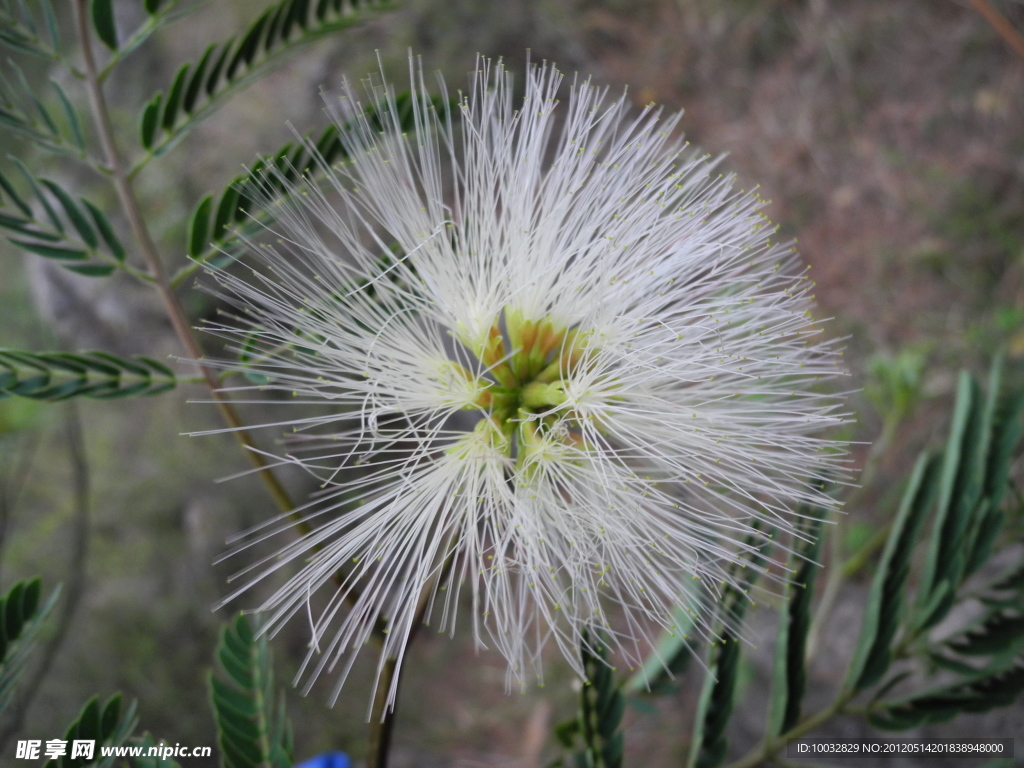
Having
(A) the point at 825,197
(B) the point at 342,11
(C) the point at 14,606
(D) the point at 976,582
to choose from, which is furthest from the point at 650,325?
(A) the point at 825,197

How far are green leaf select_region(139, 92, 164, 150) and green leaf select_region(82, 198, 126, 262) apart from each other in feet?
0.42

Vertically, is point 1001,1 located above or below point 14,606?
above

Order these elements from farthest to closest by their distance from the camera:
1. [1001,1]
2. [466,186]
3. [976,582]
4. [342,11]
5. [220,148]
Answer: [220,148] → [1001,1] → [976,582] → [342,11] → [466,186]

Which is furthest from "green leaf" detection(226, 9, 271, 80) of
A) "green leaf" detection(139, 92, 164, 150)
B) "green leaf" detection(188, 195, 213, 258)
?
"green leaf" detection(188, 195, 213, 258)

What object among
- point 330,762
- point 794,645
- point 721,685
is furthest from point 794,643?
point 330,762

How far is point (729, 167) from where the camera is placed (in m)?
3.71

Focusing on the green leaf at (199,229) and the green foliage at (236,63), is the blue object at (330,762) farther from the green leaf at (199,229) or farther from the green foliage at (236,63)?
the green foliage at (236,63)

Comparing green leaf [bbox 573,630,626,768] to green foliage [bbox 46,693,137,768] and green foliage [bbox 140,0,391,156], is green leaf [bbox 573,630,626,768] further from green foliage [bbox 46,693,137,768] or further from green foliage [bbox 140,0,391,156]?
green foliage [bbox 140,0,391,156]

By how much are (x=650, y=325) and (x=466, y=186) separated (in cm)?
36

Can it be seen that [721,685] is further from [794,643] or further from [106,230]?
[106,230]

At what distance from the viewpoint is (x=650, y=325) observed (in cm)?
102

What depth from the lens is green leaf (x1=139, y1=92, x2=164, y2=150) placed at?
990 mm

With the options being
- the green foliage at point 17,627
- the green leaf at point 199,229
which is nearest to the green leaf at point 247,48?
the green leaf at point 199,229

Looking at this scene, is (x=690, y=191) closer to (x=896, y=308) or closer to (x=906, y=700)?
Result: (x=906, y=700)
